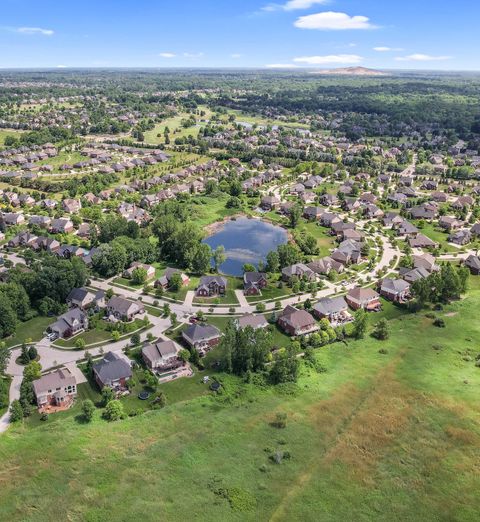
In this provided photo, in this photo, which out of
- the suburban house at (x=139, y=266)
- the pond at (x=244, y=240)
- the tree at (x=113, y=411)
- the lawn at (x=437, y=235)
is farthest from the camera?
the lawn at (x=437, y=235)

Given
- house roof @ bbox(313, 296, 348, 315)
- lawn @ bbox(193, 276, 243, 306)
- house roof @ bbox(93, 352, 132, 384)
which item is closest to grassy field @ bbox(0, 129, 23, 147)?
lawn @ bbox(193, 276, 243, 306)

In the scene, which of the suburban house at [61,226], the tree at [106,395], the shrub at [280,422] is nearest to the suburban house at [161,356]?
the tree at [106,395]

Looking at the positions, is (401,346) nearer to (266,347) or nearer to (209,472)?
(266,347)

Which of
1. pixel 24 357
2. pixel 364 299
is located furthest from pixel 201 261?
pixel 24 357

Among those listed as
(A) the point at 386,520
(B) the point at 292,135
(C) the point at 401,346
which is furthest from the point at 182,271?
(B) the point at 292,135

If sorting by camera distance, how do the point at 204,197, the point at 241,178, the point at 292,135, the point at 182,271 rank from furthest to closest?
the point at 292,135
the point at 241,178
the point at 204,197
the point at 182,271

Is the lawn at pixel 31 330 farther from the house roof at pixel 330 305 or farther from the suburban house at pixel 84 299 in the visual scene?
the house roof at pixel 330 305

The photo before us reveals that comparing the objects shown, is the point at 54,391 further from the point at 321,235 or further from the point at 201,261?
the point at 321,235

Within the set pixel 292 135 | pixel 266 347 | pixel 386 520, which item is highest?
pixel 292 135
